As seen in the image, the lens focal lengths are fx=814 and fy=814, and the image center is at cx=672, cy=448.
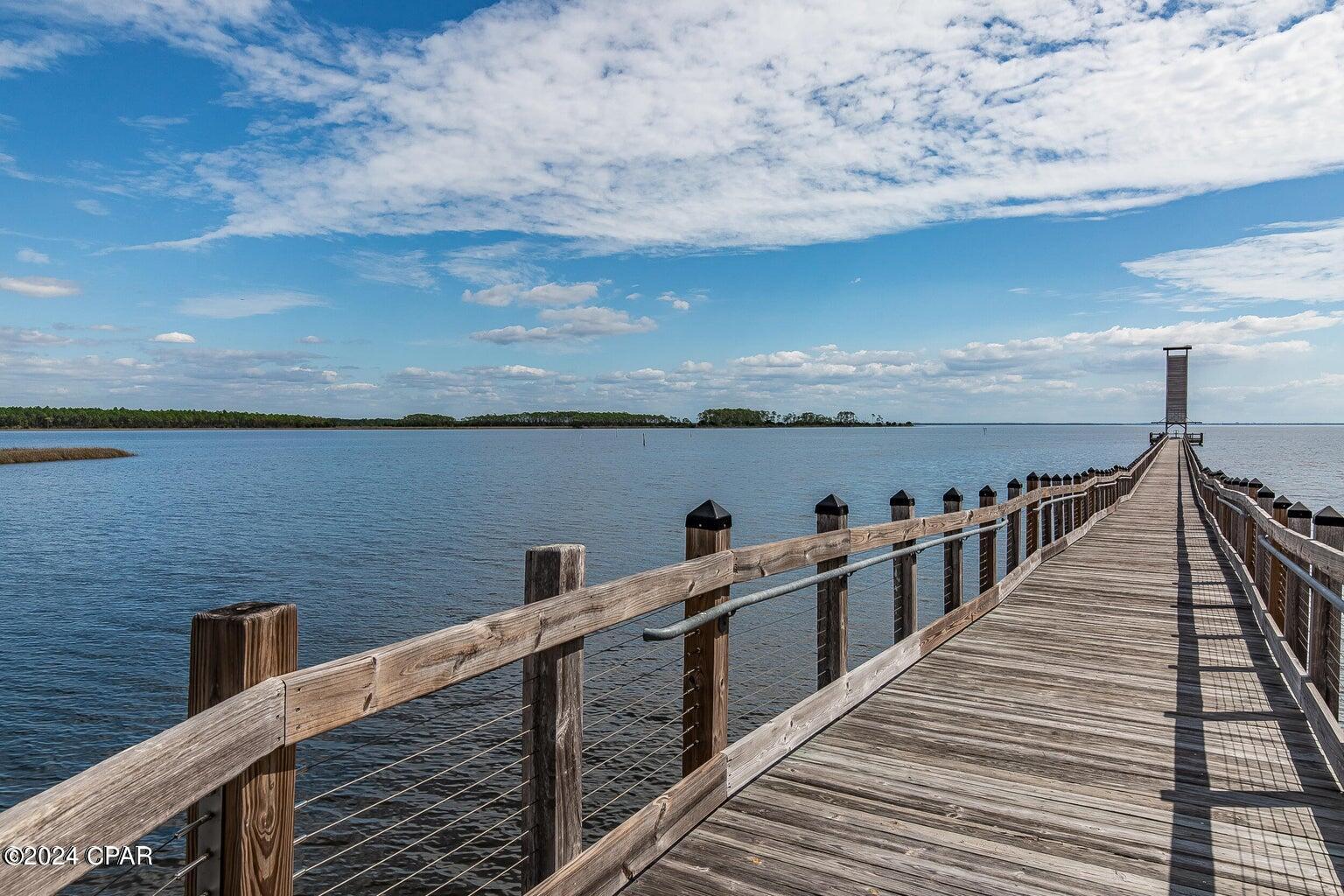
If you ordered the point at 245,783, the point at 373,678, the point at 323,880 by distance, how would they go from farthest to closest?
the point at 323,880
the point at 373,678
the point at 245,783

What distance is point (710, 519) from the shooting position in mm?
4008

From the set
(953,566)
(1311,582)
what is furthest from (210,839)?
(953,566)

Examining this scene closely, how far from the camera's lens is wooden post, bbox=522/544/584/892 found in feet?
9.85

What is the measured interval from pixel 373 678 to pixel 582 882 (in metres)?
1.39

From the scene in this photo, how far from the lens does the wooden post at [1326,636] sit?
5.19m

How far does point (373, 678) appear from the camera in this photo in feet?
7.34

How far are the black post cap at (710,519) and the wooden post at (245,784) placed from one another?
226cm

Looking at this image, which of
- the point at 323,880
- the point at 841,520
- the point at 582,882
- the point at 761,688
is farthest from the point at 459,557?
the point at 582,882

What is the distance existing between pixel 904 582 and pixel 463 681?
15.9 feet

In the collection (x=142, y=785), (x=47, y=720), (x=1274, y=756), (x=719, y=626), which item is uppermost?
(x=142, y=785)

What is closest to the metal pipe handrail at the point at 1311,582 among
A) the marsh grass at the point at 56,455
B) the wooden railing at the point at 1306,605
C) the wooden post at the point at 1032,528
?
the wooden railing at the point at 1306,605

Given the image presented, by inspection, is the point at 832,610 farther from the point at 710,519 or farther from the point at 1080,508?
the point at 1080,508

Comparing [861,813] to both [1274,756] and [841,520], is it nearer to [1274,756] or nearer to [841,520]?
[841,520]

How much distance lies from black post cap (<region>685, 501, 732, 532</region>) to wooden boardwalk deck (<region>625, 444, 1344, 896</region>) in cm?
141
